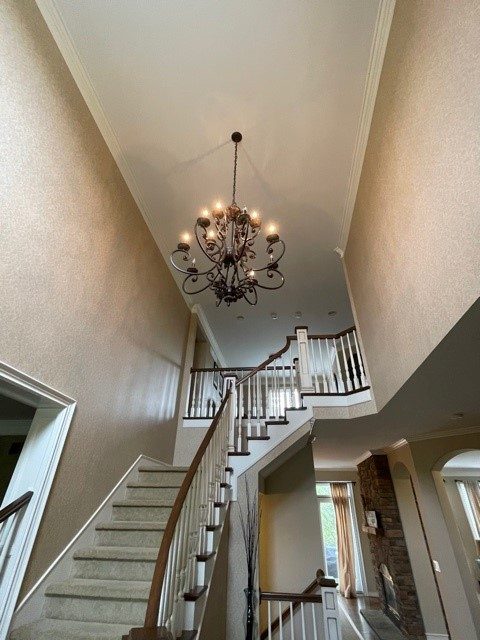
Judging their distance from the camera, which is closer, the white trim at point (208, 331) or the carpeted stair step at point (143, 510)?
A: the carpeted stair step at point (143, 510)

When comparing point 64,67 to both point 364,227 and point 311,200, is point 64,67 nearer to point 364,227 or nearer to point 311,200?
point 311,200

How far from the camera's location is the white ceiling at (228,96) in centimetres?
251

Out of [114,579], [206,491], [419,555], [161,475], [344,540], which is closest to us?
[114,579]

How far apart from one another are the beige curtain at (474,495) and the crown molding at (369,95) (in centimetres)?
838

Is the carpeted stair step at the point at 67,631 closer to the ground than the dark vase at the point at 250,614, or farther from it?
farther from it

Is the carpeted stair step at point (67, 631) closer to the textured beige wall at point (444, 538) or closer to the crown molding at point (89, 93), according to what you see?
the crown molding at point (89, 93)

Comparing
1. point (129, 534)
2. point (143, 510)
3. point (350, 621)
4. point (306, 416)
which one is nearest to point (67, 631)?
point (129, 534)

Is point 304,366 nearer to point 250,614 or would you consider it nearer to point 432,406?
point 432,406

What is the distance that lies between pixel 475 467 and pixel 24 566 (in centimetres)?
1011

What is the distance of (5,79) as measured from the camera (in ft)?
6.62

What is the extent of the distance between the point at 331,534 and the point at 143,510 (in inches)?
307

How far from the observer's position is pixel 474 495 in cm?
791

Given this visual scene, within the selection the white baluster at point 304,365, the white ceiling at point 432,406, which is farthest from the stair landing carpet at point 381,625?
the white baluster at point 304,365

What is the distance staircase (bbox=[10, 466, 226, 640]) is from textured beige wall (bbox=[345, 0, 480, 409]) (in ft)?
→ 7.97
